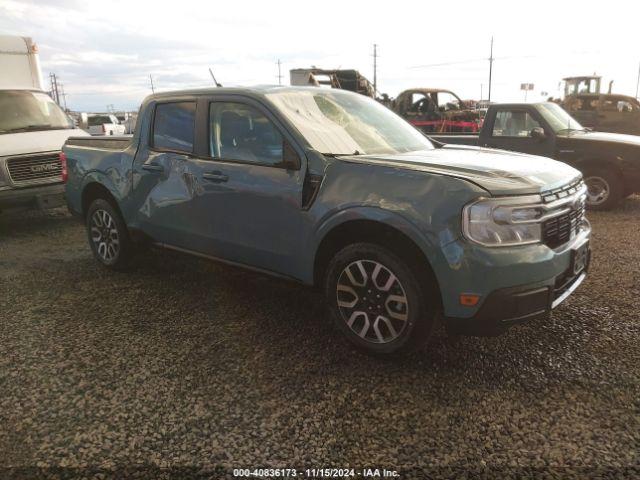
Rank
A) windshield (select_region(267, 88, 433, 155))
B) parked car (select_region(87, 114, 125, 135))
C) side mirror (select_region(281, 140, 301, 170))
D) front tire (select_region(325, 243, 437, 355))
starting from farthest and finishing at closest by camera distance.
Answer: parked car (select_region(87, 114, 125, 135))
windshield (select_region(267, 88, 433, 155))
side mirror (select_region(281, 140, 301, 170))
front tire (select_region(325, 243, 437, 355))

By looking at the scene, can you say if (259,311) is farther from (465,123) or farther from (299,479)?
(465,123)

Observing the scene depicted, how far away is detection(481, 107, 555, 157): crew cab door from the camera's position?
8.07 metres

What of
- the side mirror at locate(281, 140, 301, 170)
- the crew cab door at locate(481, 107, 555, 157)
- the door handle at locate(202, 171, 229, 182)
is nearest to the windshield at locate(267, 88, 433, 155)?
the side mirror at locate(281, 140, 301, 170)

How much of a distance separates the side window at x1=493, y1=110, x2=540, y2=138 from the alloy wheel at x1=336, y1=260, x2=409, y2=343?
6.13 metres

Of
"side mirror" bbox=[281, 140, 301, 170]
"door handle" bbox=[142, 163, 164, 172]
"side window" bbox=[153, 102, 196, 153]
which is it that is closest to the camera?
"side mirror" bbox=[281, 140, 301, 170]

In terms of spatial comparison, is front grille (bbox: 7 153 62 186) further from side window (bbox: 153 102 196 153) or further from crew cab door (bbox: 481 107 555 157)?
crew cab door (bbox: 481 107 555 157)

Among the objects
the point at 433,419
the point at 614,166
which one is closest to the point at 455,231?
the point at 433,419

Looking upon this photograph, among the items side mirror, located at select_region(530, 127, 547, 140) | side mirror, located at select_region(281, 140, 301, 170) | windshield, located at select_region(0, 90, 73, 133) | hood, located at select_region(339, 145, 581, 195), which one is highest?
windshield, located at select_region(0, 90, 73, 133)

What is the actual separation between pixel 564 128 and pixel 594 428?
22.3ft

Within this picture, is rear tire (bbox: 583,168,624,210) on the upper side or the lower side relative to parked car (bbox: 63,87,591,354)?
lower

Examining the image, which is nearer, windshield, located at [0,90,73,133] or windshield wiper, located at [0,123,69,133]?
windshield wiper, located at [0,123,69,133]

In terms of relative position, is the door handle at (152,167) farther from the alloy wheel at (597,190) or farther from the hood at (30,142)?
the alloy wheel at (597,190)

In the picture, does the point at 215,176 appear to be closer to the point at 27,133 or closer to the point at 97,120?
the point at 27,133

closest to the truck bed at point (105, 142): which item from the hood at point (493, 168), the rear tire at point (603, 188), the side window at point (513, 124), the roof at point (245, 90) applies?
the roof at point (245, 90)
